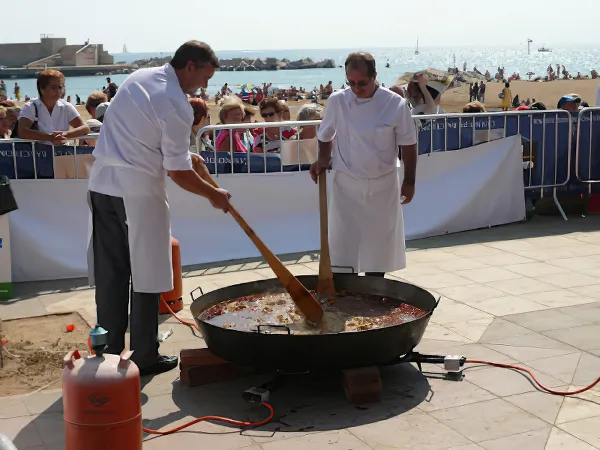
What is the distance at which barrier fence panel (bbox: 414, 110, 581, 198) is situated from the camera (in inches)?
396

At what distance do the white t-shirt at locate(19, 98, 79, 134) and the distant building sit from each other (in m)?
135

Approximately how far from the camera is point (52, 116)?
844 cm

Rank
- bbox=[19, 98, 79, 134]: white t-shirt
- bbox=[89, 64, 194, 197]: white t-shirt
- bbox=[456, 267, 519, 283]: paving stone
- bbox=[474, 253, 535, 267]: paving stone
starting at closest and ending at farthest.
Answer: bbox=[89, 64, 194, 197]: white t-shirt, bbox=[456, 267, 519, 283]: paving stone, bbox=[19, 98, 79, 134]: white t-shirt, bbox=[474, 253, 535, 267]: paving stone

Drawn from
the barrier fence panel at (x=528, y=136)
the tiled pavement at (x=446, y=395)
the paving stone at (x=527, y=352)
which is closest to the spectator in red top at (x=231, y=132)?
the tiled pavement at (x=446, y=395)

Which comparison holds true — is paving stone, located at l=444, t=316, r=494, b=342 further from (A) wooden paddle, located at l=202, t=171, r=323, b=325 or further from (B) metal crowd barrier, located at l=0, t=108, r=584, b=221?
(B) metal crowd barrier, located at l=0, t=108, r=584, b=221

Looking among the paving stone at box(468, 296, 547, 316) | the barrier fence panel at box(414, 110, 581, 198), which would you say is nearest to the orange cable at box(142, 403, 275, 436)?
the paving stone at box(468, 296, 547, 316)

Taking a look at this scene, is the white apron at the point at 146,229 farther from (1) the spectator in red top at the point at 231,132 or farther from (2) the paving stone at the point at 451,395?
(1) the spectator in red top at the point at 231,132

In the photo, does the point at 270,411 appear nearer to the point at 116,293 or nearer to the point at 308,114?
the point at 116,293

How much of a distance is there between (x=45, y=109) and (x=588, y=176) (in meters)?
6.61

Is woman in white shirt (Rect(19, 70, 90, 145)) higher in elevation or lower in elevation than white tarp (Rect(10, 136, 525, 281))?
higher

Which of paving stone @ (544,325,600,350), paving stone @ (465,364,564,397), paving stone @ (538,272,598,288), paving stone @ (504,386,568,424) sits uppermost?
paving stone @ (504,386,568,424)

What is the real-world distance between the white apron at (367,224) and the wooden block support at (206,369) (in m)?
1.34

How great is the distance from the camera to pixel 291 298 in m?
5.53

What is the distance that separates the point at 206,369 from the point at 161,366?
0.46 meters
